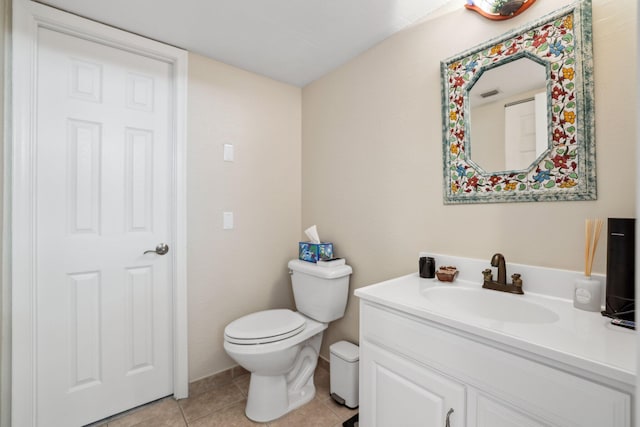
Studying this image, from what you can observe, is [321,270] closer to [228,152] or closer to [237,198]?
[237,198]

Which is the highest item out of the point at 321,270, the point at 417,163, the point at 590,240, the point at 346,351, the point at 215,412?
the point at 417,163

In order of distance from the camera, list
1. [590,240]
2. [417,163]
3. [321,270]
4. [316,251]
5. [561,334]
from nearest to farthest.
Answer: [561,334], [590,240], [417,163], [321,270], [316,251]

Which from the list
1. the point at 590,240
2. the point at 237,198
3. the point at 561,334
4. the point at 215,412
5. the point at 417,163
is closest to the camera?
the point at 561,334

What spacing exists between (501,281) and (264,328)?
4.00 ft

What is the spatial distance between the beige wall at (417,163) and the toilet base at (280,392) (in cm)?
34

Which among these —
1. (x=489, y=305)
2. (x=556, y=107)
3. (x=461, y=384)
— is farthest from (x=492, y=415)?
(x=556, y=107)

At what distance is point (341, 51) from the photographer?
186 cm

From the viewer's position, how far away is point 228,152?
2006 mm

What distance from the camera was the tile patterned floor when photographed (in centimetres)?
158

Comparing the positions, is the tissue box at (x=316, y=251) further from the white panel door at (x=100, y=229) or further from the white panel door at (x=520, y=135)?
the white panel door at (x=520, y=135)

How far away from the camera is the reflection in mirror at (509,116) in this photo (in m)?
1.16

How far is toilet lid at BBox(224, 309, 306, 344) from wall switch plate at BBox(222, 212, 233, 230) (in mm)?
619

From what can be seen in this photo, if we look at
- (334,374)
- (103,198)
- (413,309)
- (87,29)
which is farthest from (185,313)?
(87,29)

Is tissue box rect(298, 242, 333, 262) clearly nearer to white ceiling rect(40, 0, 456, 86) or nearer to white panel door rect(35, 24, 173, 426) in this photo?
white panel door rect(35, 24, 173, 426)
